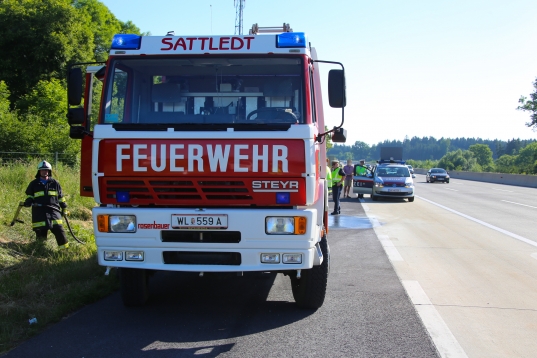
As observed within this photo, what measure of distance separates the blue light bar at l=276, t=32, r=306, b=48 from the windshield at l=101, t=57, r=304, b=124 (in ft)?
0.48

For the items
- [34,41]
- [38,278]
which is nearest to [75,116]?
[38,278]

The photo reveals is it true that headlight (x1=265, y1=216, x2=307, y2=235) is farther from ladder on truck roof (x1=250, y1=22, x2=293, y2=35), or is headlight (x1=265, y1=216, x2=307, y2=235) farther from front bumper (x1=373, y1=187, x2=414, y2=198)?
front bumper (x1=373, y1=187, x2=414, y2=198)

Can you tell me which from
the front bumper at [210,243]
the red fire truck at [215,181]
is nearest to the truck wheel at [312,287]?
the red fire truck at [215,181]

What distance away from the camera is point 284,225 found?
17.2 ft

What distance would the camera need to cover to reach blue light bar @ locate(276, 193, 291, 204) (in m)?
5.23

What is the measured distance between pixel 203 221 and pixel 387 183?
18416 millimetres

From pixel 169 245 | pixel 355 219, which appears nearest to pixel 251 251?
pixel 169 245

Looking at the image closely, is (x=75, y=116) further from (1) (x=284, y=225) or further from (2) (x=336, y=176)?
(2) (x=336, y=176)

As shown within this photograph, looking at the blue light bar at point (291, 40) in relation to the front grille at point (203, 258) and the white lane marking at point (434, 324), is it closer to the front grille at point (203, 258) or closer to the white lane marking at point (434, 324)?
the front grille at point (203, 258)

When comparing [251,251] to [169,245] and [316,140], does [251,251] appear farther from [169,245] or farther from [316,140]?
[316,140]

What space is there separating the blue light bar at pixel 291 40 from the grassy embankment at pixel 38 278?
3626 mm

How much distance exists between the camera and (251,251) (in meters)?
5.27

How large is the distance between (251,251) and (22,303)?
2.74 metres

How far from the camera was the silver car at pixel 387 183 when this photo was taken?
74.2ft
